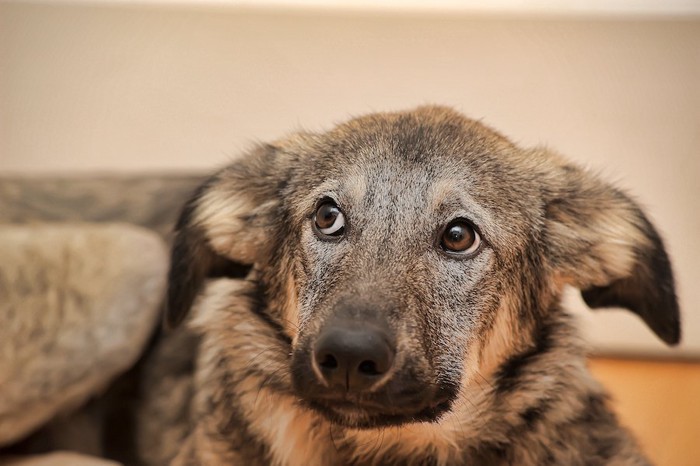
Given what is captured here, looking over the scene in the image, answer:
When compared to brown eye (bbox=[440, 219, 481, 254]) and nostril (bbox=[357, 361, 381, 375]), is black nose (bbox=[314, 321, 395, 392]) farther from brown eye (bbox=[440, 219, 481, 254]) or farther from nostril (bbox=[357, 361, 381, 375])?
brown eye (bbox=[440, 219, 481, 254])

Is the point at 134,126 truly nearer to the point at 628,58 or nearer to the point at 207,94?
the point at 207,94

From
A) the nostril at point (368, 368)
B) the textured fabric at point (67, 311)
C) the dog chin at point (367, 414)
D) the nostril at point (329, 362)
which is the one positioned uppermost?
the nostril at point (368, 368)

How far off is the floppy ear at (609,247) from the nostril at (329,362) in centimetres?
64

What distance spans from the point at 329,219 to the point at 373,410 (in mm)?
424

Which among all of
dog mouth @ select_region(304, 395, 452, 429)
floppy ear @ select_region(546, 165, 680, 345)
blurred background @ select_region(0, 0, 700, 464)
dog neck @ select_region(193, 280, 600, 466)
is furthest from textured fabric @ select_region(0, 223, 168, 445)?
floppy ear @ select_region(546, 165, 680, 345)

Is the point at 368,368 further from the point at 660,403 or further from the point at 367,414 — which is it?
the point at 660,403

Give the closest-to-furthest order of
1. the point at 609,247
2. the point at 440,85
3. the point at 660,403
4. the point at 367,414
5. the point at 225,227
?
1. the point at 367,414
2. the point at 609,247
3. the point at 225,227
4. the point at 440,85
5. the point at 660,403

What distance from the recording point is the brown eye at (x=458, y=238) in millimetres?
1551

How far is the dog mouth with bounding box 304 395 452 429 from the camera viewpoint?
1366mm

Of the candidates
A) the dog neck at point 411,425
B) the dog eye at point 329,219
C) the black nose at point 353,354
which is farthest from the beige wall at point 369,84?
the black nose at point 353,354

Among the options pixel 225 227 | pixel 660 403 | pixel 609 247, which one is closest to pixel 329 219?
pixel 225 227

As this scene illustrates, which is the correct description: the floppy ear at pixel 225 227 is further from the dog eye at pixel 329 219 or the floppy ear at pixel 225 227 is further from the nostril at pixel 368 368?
the nostril at pixel 368 368

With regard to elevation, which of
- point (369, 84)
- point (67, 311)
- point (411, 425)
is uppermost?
point (369, 84)

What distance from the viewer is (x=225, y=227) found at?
1.82 meters
